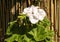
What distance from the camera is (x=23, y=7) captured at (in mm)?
3705

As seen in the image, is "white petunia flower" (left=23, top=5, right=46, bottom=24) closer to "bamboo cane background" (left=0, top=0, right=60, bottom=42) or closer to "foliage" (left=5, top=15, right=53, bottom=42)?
"foliage" (left=5, top=15, right=53, bottom=42)

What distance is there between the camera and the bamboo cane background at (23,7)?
12.0 feet

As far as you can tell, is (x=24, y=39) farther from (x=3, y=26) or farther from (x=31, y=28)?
(x=3, y=26)

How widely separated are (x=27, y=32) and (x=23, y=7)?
25.8 inches

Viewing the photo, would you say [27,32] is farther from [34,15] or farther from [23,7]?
[23,7]

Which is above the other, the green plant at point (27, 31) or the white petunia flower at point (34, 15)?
the white petunia flower at point (34, 15)

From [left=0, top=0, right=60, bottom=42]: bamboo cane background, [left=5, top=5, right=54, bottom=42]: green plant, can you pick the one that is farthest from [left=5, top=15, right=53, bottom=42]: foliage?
→ [left=0, top=0, right=60, bottom=42]: bamboo cane background

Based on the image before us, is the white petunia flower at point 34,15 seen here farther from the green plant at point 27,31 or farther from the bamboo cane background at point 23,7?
the bamboo cane background at point 23,7

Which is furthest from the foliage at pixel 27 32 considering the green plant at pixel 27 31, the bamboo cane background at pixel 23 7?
the bamboo cane background at pixel 23 7

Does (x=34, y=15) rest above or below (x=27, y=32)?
above

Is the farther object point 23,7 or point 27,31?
point 23,7

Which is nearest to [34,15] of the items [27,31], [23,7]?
[27,31]

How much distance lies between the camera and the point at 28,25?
126 inches

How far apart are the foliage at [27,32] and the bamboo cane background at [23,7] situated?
1.44 ft
